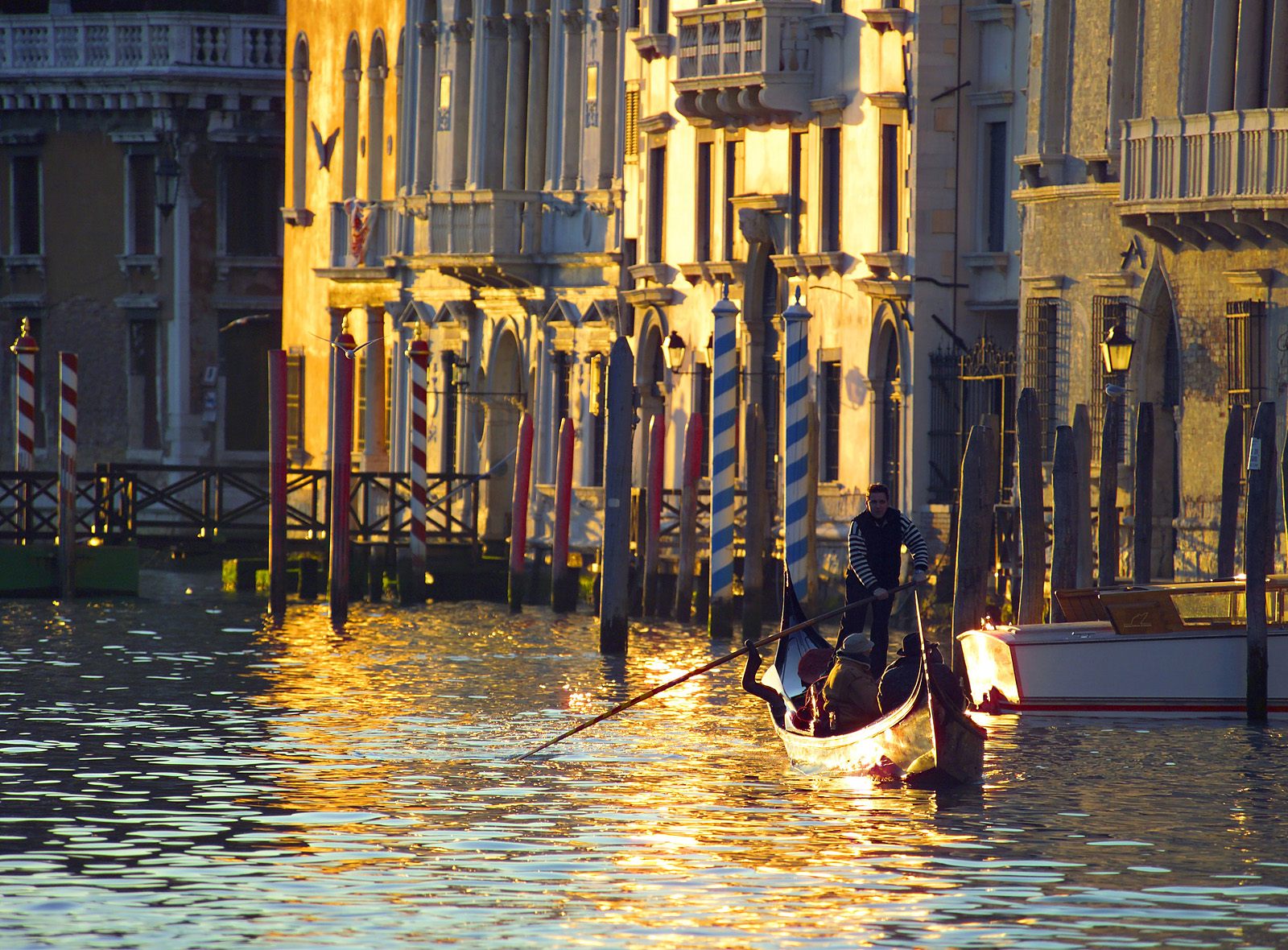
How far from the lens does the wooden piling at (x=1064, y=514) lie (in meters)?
24.0

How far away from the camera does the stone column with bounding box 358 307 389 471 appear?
4519 centimetres

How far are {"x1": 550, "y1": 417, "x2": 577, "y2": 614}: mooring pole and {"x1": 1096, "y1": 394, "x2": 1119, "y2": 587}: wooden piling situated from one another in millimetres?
8690

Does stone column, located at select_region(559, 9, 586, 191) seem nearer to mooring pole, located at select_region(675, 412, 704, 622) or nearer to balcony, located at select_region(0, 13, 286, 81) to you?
mooring pole, located at select_region(675, 412, 704, 622)

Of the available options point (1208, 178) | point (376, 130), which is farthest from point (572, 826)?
point (376, 130)

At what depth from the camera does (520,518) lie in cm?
3444

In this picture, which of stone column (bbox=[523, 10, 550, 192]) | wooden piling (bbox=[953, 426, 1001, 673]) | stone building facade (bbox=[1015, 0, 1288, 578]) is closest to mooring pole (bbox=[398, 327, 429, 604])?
stone column (bbox=[523, 10, 550, 192])

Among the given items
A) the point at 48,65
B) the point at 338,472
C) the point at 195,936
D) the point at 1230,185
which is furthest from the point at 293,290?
the point at 195,936

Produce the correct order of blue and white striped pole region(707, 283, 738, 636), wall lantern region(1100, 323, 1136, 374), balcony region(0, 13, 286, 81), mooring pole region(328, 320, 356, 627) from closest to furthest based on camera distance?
wall lantern region(1100, 323, 1136, 374), blue and white striped pole region(707, 283, 738, 636), mooring pole region(328, 320, 356, 627), balcony region(0, 13, 286, 81)

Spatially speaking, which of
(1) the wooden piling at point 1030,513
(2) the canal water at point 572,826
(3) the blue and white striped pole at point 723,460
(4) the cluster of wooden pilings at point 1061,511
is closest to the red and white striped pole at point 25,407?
(3) the blue and white striped pole at point 723,460

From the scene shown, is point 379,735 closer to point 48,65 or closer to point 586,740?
point 586,740

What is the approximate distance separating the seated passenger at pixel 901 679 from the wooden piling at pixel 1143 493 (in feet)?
21.8

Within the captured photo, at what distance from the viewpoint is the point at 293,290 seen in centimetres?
4775

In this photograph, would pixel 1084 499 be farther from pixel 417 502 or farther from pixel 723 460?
pixel 417 502

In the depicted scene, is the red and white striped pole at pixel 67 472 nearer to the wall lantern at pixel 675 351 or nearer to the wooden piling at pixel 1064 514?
the wall lantern at pixel 675 351
